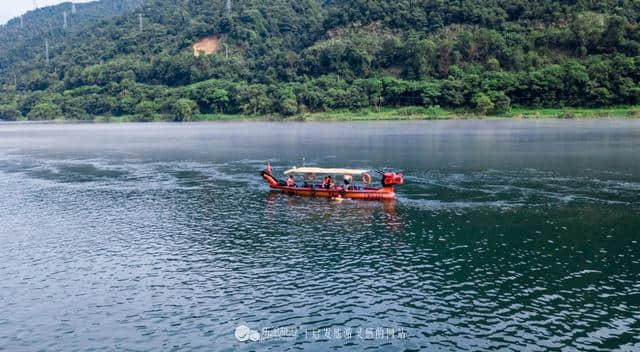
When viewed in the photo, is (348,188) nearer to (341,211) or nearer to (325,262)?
(341,211)

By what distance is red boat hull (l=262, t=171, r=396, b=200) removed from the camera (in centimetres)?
6894

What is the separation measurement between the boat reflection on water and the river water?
318 millimetres

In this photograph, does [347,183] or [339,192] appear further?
[347,183]

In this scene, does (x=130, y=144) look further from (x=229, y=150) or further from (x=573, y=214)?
(x=573, y=214)

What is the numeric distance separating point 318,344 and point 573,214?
3935 cm

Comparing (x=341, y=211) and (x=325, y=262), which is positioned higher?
(x=341, y=211)

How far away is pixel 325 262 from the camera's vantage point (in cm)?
4431

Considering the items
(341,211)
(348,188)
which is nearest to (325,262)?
(341,211)

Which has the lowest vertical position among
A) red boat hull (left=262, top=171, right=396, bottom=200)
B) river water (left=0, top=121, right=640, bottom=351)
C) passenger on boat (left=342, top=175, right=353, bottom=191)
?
river water (left=0, top=121, right=640, bottom=351)

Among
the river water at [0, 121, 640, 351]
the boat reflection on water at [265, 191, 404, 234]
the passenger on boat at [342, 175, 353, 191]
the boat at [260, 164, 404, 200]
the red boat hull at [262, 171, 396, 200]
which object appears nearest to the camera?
the river water at [0, 121, 640, 351]

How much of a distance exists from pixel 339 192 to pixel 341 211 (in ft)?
24.2

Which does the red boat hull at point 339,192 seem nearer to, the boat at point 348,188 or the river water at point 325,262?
the boat at point 348,188

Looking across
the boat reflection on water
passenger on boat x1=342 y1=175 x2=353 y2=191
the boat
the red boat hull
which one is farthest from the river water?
passenger on boat x1=342 y1=175 x2=353 y2=191

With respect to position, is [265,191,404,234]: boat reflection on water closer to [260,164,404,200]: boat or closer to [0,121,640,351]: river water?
[0,121,640,351]: river water
